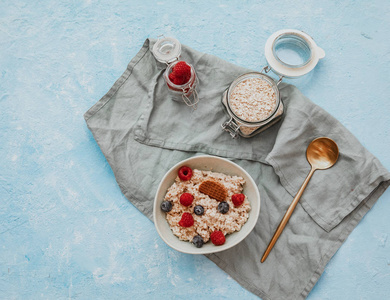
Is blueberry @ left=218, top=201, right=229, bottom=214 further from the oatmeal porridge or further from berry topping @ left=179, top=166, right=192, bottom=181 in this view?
berry topping @ left=179, top=166, right=192, bottom=181

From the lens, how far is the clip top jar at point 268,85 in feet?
5.02

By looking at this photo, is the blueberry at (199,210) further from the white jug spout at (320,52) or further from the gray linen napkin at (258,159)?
the white jug spout at (320,52)

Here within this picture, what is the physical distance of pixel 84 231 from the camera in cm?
166

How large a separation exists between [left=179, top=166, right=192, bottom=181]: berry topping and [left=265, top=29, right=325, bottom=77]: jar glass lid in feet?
2.26

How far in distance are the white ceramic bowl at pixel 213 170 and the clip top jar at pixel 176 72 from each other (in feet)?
1.11

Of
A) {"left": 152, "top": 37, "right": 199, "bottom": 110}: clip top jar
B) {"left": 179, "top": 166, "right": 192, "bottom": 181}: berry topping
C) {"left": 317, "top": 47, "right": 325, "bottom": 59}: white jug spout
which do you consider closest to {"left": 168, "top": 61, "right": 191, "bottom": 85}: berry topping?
{"left": 152, "top": 37, "right": 199, "bottom": 110}: clip top jar

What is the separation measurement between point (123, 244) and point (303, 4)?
1.63 metres

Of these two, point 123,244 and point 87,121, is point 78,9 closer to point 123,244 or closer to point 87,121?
point 87,121

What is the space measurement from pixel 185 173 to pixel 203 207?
0.18 meters

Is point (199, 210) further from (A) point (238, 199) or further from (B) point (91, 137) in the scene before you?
(B) point (91, 137)

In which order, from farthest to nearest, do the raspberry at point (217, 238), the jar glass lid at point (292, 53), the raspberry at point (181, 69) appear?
the jar glass lid at point (292, 53) → the raspberry at point (181, 69) → the raspberry at point (217, 238)

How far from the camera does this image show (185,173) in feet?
4.87

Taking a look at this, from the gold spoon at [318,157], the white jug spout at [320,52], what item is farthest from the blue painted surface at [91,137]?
the gold spoon at [318,157]

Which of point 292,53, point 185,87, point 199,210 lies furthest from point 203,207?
point 292,53
